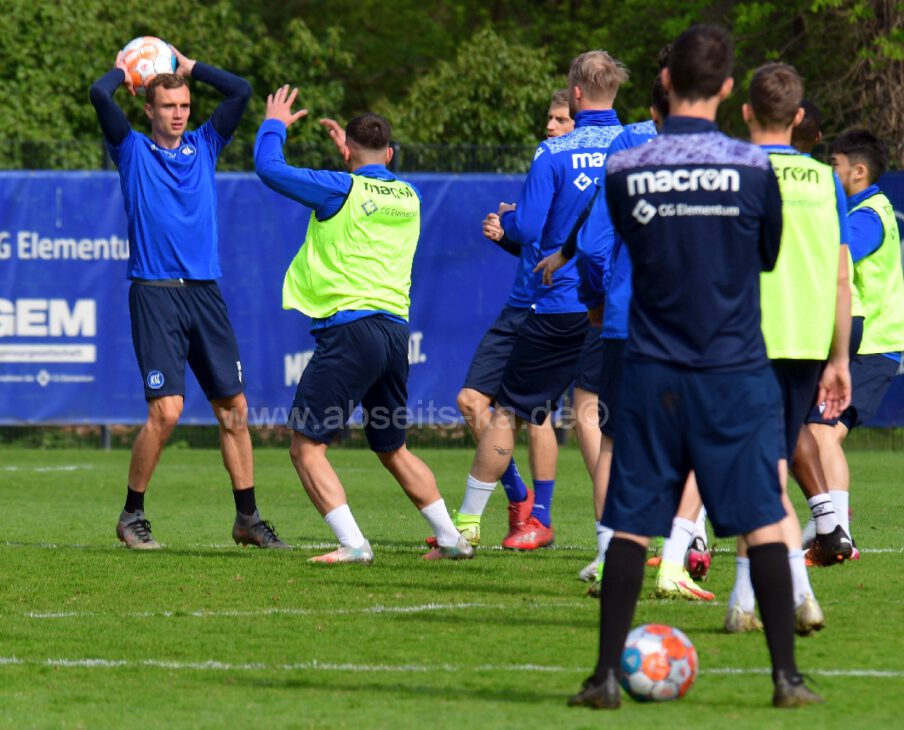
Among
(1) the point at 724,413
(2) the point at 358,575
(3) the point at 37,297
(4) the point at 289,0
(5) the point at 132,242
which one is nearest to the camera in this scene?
(1) the point at 724,413

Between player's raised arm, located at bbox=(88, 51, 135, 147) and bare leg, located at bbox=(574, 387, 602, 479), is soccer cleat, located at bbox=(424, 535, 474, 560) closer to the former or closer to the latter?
bare leg, located at bbox=(574, 387, 602, 479)

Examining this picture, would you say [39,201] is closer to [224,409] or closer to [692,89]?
[224,409]

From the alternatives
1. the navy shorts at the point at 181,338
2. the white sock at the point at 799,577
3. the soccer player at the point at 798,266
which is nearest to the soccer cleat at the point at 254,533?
the navy shorts at the point at 181,338

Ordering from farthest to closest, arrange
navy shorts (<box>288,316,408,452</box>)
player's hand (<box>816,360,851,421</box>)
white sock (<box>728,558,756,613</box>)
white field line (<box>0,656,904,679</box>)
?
1. navy shorts (<box>288,316,408,452</box>)
2. white sock (<box>728,558,756,613</box>)
3. player's hand (<box>816,360,851,421</box>)
4. white field line (<box>0,656,904,679</box>)

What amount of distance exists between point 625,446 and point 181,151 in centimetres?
480

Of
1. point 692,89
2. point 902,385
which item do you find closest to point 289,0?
point 902,385

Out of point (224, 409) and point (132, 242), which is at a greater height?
point (132, 242)

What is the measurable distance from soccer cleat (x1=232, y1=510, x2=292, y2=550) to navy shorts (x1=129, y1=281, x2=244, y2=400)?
684mm

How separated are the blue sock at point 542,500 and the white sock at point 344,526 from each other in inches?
52.8

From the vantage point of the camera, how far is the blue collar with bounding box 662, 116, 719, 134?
5.20 meters

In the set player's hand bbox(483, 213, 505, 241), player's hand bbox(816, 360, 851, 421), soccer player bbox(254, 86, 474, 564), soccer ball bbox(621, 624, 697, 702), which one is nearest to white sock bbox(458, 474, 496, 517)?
soccer player bbox(254, 86, 474, 564)

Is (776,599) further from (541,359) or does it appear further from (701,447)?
(541,359)

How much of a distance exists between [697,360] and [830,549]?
348cm

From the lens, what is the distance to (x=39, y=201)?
630 inches
